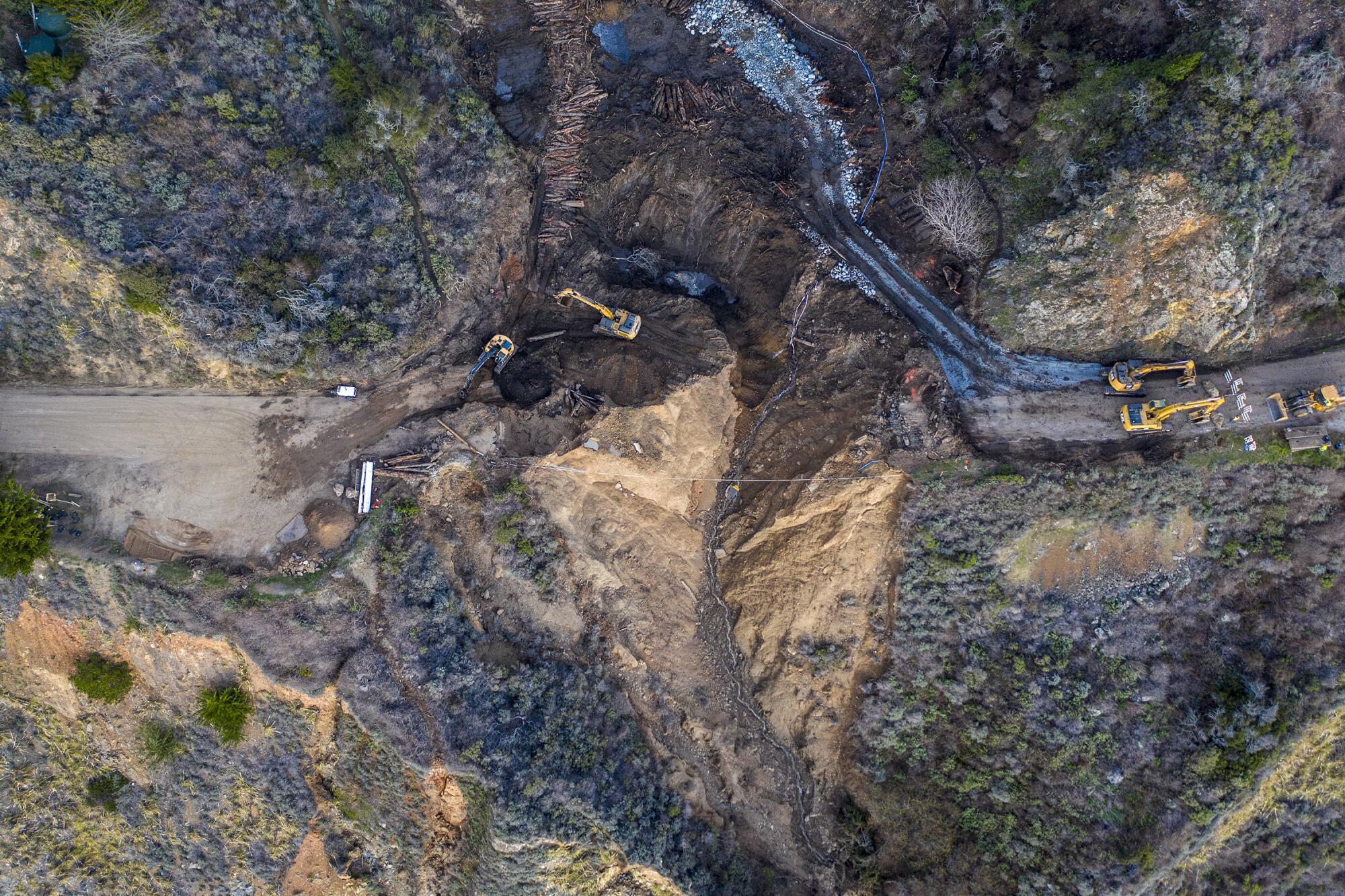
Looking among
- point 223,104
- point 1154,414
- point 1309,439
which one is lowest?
point 1309,439

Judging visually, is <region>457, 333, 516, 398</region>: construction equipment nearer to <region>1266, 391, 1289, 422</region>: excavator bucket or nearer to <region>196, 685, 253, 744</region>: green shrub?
<region>196, 685, 253, 744</region>: green shrub

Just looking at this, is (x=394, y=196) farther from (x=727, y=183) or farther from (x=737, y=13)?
(x=737, y=13)

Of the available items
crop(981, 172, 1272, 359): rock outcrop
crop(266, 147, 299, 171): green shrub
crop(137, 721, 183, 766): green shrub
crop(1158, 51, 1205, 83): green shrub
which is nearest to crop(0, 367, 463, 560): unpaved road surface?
crop(137, 721, 183, 766): green shrub

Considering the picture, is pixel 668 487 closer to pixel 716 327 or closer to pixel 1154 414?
pixel 716 327

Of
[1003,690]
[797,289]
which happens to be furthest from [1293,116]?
[1003,690]

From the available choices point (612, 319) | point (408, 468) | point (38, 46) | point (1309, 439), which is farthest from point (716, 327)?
point (38, 46)

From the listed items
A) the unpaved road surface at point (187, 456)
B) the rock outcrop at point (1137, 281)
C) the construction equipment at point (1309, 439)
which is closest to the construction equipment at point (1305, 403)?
the construction equipment at point (1309, 439)
